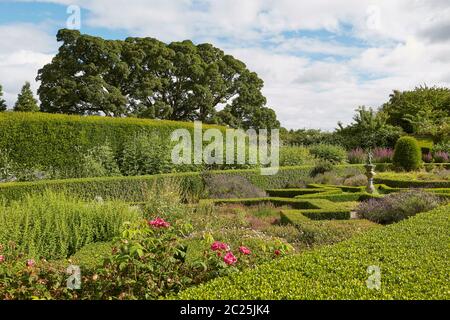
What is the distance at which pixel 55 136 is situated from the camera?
1299cm

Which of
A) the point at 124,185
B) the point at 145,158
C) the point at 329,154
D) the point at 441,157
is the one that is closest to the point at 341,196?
the point at 124,185

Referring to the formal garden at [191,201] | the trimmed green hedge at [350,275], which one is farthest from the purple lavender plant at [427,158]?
the trimmed green hedge at [350,275]

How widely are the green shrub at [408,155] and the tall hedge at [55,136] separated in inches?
425

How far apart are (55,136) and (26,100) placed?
16.2 metres

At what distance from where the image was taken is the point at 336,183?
563 inches

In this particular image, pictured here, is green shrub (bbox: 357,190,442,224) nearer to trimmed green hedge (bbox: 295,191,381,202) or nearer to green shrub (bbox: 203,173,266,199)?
trimmed green hedge (bbox: 295,191,381,202)

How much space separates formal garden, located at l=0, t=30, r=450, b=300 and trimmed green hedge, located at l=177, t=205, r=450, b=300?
15 millimetres

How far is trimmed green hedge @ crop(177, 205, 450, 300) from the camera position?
10.2 ft

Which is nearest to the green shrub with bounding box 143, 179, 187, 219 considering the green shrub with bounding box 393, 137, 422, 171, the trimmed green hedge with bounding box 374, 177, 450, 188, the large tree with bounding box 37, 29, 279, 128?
the trimmed green hedge with bounding box 374, 177, 450, 188

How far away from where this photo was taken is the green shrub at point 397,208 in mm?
8203

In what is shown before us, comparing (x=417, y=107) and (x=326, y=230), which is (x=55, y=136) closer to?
(x=326, y=230)

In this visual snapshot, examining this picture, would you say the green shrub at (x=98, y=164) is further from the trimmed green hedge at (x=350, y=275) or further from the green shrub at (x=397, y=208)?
the trimmed green hedge at (x=350, y=275)

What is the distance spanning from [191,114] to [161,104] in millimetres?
2705
